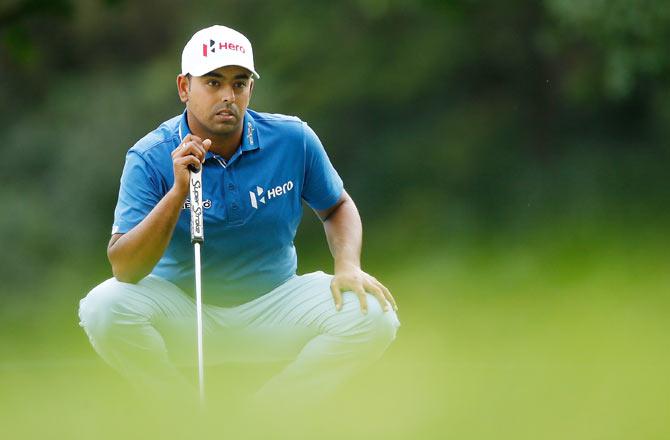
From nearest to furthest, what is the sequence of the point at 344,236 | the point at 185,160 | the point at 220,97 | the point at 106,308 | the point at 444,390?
the point at 185,160
the point at 106,308
the point at 220,97
the point at 344,236
the point at 444,390

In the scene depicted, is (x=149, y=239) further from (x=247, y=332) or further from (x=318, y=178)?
(x=318, y=178)

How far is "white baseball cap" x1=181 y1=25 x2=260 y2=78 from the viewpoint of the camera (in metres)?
4.29

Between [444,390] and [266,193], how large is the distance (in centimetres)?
95

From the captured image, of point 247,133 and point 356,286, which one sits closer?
point 356,286

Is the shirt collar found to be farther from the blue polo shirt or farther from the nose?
the nose

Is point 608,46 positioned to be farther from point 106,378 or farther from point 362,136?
point 106,378

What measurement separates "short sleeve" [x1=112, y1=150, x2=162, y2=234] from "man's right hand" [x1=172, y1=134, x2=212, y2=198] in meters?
0.27

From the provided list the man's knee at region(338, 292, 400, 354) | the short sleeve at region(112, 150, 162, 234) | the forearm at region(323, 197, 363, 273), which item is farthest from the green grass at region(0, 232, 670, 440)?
the short sleeve at region(112, 150, 162, 234)

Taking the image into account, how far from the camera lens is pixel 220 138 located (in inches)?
176

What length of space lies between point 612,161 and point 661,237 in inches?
93.8

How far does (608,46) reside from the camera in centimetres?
1191

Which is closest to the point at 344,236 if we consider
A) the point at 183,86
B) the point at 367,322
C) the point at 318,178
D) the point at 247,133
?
the point at 318,178

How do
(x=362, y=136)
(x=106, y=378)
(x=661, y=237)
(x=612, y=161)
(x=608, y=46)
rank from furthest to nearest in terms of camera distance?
(x=362, y=136), (x=612, y=161), (x=661, y=237), (x=608, y=46), (x=106, y=378)

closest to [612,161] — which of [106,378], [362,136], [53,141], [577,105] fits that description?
[577,105]
